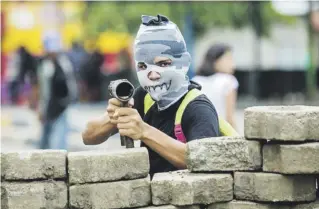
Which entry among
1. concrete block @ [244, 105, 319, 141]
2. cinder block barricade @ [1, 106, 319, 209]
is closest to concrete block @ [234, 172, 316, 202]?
cinder block barricade @ [1, 106, 319, 209]

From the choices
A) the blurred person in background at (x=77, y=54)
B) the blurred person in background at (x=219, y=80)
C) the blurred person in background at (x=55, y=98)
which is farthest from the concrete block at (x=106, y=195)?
the blurred person in background at (x=77, y=54)

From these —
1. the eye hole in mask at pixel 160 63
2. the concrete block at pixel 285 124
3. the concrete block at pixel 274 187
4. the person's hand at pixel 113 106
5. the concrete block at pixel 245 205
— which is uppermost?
the eye hole in mask at pixel 160 63

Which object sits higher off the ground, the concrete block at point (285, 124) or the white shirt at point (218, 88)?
the concrete block at point (285, 124)

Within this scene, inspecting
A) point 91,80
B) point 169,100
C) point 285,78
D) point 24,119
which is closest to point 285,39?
point 285,78

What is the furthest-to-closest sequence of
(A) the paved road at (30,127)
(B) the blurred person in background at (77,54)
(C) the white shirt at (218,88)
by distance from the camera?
(B) the blurred person in background at (77,54)
(A) the paved road at (30,127)
(C) the white shirt at (218,88)

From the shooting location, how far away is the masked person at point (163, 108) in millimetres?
4762

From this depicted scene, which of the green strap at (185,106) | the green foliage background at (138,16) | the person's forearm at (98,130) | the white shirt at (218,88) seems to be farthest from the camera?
the green foliage background at (138,16)

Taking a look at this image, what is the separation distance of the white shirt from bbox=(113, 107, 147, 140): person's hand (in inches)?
156

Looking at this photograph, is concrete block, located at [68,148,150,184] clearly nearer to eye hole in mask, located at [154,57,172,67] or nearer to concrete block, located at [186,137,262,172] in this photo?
concrete block, located at [186,137,262,172]

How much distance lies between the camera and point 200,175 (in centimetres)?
468

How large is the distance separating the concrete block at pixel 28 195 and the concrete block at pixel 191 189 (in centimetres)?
51

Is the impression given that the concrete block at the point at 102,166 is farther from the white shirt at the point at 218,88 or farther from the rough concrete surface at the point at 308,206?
the white shirt at the point at 218,88

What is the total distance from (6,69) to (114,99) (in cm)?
2369

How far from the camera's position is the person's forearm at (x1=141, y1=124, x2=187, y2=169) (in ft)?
15.5
